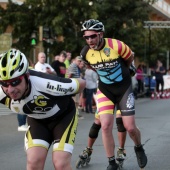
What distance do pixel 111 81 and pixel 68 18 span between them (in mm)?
19064

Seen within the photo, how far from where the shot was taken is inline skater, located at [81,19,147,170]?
315 inches

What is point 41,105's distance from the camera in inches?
232

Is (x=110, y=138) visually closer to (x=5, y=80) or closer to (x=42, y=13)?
(x=5, y=80)

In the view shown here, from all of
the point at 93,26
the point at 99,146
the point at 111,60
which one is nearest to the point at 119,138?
the point at 111,60

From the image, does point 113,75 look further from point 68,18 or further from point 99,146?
point 68,18

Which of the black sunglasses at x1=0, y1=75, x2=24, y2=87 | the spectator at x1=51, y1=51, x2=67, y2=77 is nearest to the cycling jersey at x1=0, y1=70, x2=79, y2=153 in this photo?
the black sunglasses at x1=0, y1=75, x2=24, y2=87

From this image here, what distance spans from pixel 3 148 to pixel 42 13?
16125 millimetres

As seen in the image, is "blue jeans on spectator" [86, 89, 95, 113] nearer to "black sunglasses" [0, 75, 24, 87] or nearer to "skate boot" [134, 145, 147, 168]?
"skate boot" [134, 145, 147, 168]

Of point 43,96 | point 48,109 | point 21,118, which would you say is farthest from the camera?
point 21,118

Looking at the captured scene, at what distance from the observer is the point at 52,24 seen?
2620 cm

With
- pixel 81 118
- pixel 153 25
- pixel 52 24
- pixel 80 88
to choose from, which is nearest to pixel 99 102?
pixel 80 88

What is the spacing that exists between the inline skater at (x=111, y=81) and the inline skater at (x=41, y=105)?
1828mm

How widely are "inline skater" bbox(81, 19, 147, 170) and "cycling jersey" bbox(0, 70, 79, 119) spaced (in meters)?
2.01

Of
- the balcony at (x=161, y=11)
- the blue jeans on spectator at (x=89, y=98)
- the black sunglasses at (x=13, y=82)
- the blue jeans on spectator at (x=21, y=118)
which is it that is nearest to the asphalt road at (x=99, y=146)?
the blue jeans on spectator at (x=21, y=118)
